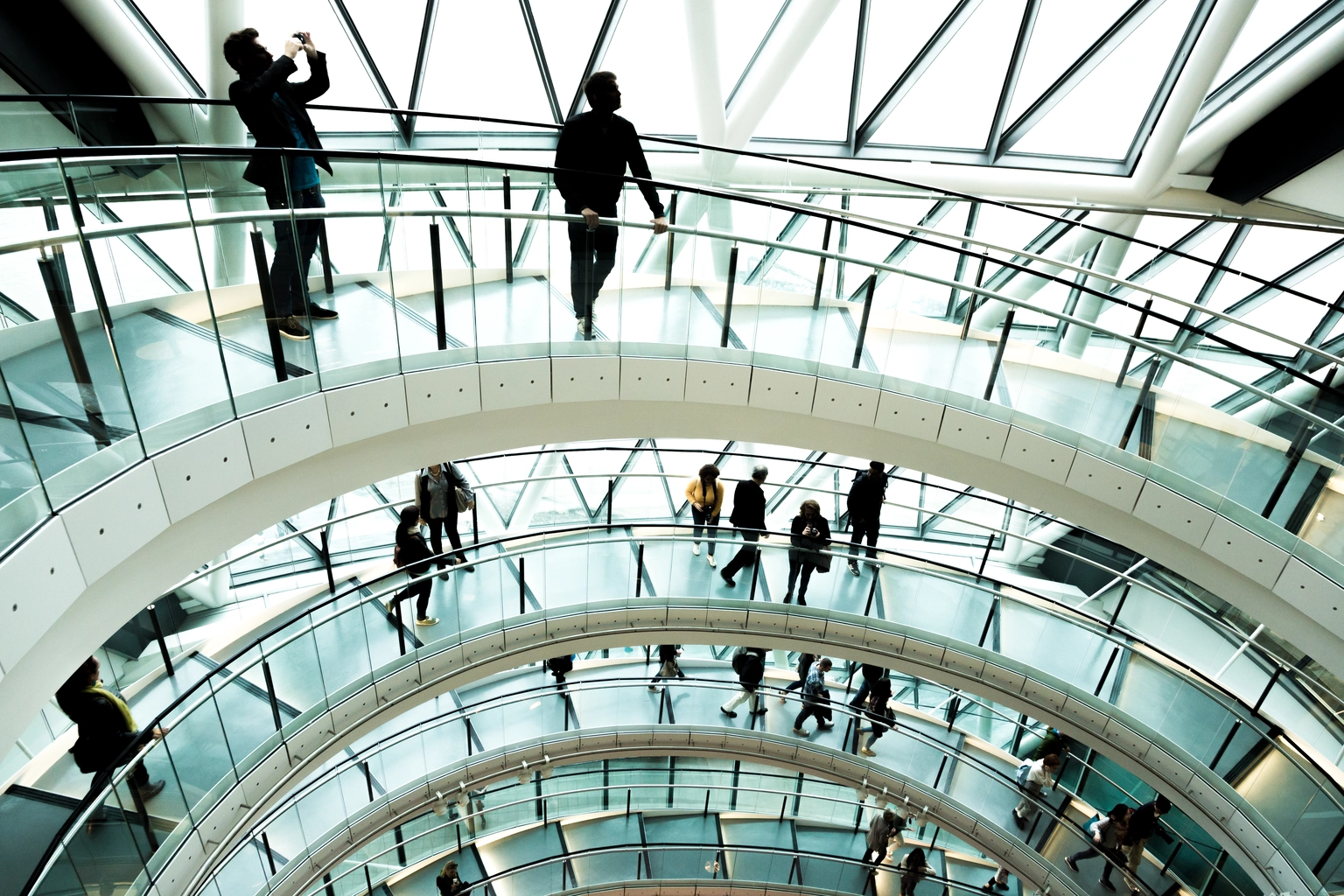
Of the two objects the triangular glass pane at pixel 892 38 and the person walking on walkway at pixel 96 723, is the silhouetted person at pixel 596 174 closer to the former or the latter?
the person walking on walkway at pixel 96 723

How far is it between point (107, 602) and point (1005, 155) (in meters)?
15.3

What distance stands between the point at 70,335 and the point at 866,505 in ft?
33.6

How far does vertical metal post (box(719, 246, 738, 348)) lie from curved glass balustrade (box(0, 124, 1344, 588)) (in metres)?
0.03

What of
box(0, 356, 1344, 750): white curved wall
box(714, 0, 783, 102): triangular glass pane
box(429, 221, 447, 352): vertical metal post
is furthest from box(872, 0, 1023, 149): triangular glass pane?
box(429, 221, 447, 352): vertical metal post

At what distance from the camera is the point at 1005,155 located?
15812 mm

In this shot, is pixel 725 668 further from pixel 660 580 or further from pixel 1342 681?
pixel 1342 681

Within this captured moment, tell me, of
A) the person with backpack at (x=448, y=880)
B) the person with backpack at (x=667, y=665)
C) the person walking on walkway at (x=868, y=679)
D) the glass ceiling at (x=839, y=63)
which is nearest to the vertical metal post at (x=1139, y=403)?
the glass ceiling at (x=839, y=63)

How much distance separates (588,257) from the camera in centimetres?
939

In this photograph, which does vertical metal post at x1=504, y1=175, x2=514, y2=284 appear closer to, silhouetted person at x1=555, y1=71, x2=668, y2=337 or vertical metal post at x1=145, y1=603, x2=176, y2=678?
silhouetted person at x1=555, y1=71, x2=668, y2=337

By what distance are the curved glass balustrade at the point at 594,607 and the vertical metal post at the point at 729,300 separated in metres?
3.84

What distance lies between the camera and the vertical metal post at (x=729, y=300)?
32.4 feet

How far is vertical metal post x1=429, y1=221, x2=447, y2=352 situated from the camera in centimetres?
851

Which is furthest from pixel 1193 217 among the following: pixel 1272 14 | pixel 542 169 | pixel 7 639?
pixel 7 639

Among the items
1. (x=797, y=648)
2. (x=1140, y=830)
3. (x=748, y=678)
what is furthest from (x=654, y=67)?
(x=1140, y=830)
